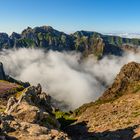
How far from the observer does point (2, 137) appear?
2975 centimetres

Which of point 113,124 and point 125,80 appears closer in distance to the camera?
point 113,124

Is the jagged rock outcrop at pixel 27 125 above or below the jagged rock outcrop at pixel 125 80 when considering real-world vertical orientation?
above

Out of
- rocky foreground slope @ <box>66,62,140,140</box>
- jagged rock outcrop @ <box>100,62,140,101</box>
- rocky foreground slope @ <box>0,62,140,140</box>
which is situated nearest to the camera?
rocky foreground slope @ <box>0,62,140,140</box>

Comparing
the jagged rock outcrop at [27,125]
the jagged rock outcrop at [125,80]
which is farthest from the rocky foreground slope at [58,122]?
the jagged rock outcrop at [125,80]

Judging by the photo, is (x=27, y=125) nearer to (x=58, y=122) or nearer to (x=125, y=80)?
(x=58, y=122)

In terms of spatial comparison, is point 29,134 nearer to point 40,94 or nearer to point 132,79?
point 40,94

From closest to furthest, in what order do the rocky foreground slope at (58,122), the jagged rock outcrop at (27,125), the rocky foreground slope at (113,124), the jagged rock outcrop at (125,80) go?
the jagged rock outcrop at (27,125), the rocky foreground slope at (58,122), the rocky foreground slope at (113,124), the jagged rock outcrop at (125,80)

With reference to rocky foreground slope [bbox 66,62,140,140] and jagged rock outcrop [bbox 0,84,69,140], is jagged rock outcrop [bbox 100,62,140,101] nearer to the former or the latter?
rocky foreground slope [bbox 66,62,140,140]

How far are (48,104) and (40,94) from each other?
10.3 feet

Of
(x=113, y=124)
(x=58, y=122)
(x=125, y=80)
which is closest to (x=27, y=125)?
(x=58, y=122)

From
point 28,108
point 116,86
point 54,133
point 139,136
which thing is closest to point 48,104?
point 28,108

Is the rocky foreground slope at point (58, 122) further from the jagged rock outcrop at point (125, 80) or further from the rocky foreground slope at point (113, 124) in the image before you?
the jagged rock outcrop at point (125, 80)

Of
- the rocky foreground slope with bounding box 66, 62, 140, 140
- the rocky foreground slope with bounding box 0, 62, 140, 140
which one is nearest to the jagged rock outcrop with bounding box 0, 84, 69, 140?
the rocky foreground slope with bounding box 0, 62, 140, 140

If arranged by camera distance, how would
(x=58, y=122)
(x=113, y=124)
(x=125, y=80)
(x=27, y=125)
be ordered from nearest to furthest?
(x=27, y=125) → (x=58, y=122) → (x=113, y=124) → (x=125, y=80)
